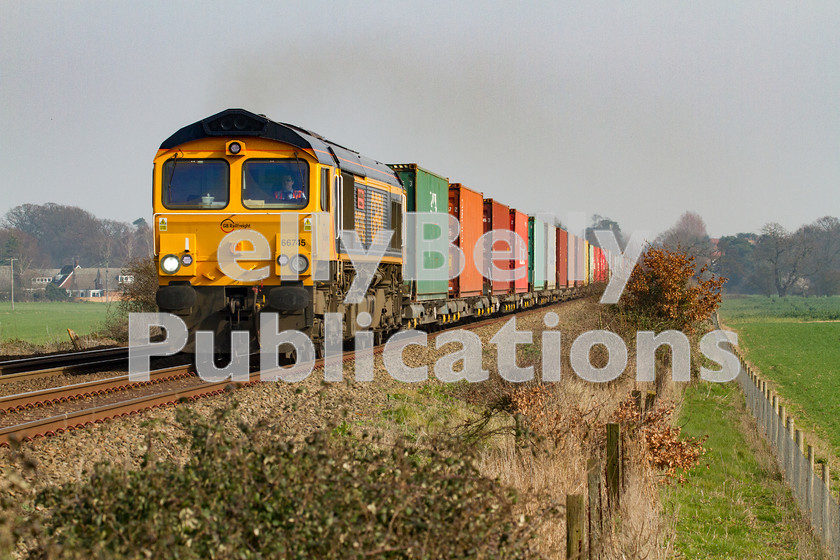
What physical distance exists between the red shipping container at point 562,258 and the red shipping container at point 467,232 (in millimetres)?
14107

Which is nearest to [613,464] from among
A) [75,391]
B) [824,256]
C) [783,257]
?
[75,391]

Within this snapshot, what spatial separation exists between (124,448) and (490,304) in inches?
737

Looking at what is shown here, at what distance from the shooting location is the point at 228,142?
13.1 metres

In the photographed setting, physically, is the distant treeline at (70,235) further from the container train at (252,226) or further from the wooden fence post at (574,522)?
the wooden fence post at (574,522)

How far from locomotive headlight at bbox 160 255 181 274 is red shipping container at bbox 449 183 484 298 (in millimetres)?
10062

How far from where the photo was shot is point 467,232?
23172mm

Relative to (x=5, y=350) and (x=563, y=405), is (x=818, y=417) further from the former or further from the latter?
(x=5, y=350)

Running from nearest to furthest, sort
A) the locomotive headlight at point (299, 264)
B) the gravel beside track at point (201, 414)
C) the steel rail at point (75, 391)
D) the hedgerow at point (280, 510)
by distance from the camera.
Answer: the hedgerow at point (280, 510), the gravel beside track at point (201, 414), the steel rail at point (75, 391), the locomotive headlight at point (299, 264)

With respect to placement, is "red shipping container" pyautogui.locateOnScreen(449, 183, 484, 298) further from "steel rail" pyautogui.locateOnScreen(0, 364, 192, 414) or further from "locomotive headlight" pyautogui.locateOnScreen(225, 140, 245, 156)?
"steel rail" pyautogui.locateOnScreen(0, 364, 192, 414)

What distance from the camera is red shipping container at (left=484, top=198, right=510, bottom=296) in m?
26.2

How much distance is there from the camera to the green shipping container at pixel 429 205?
1881cm

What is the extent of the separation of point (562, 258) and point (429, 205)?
69.8 ft

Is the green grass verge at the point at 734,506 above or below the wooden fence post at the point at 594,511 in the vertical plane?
below

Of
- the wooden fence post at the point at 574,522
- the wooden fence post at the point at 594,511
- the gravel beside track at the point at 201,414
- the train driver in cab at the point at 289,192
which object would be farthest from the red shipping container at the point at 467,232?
the wooden fence post at the point at 574,522
